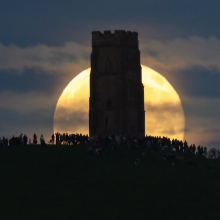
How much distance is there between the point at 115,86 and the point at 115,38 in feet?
21.6

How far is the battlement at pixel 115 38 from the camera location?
11075 centimetres

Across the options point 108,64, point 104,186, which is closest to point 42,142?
point 104,186

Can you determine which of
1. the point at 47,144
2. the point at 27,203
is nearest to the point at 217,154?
the point at 47,144

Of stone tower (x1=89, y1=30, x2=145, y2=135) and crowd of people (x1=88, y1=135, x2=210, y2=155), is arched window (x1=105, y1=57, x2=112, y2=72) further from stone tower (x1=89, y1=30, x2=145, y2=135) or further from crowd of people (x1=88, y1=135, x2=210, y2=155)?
crowd of people (x1=88, y1=135, x2=210, y2=155)

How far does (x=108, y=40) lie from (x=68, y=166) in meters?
39.7

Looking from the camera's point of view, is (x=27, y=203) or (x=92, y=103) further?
(x=92, y=103)

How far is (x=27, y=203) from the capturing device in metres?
64.8

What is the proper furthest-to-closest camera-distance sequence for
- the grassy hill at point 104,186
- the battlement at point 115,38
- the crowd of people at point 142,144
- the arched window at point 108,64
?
the arched window at point 108,64 → the battlement at point 115,38 → the crowd of people at point 142,144 → the grassy hill at point 104,186

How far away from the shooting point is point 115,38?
364 ft

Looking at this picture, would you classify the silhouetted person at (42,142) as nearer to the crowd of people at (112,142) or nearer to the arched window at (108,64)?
the crowd of people at (112,142)

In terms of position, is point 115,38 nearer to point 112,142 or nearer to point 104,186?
point 112,142

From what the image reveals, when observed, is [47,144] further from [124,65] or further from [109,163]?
[124,65]

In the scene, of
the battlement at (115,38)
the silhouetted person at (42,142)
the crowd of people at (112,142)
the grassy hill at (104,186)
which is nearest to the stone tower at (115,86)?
the battlement at (115,38)

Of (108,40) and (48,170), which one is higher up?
(108,40)
